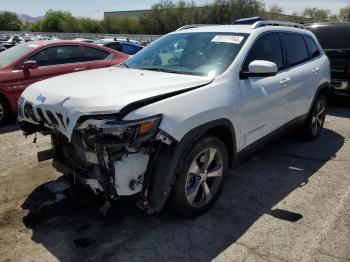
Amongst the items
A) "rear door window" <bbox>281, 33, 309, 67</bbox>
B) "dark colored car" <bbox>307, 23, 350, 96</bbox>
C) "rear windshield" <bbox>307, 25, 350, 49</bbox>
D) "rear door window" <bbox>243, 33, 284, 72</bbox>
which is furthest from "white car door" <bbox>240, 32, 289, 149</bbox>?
"rear windshield" <bbox>307, 25, 350, 49</bbox>

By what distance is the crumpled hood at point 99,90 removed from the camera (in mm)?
2936

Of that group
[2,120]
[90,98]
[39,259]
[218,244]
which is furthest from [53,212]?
[2,120]

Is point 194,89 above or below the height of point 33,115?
above

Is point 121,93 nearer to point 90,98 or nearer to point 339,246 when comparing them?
point 90,98

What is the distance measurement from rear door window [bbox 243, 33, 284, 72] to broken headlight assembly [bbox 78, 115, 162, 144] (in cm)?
149

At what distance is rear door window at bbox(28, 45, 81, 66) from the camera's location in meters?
7.41

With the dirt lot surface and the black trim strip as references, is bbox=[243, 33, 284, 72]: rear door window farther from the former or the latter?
the dirt lot surface

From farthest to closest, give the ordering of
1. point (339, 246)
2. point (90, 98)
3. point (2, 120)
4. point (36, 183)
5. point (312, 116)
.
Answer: point (2, 120)
point (312, 116)
point (36, 183)
point (339, 246)
point (90, 98)

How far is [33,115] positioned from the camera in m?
3.45

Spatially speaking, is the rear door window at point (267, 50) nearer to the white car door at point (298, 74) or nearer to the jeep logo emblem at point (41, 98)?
the white car door at point (298, 74)

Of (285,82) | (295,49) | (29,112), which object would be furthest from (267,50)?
(29,112)

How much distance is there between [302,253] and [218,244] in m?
0.69

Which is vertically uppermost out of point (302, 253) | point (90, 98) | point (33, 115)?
point (90, 98)

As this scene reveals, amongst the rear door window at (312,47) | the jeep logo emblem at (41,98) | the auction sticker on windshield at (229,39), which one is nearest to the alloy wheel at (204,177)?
the auction sticker on windshield at (229,39)
